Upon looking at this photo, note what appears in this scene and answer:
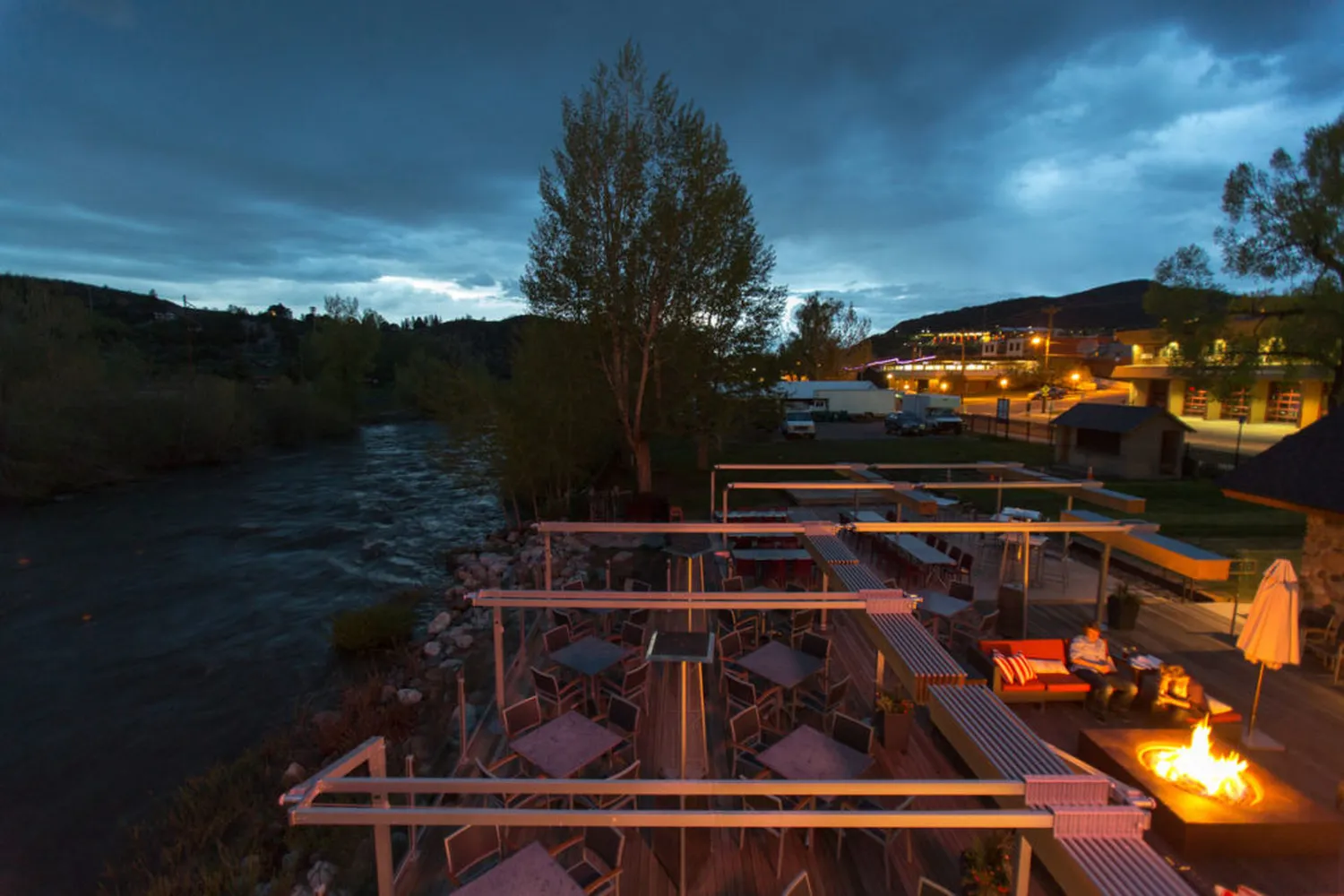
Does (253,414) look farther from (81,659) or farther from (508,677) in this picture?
(508,677)

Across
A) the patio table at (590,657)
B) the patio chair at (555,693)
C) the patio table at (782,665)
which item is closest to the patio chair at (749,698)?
the patio table at (782,665)

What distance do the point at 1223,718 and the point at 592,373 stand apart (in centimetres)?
1767

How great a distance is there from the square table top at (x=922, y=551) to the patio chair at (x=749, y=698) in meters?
4.83

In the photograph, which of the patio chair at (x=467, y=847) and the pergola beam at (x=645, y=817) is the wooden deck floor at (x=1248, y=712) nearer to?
the pergola beam at (x=645, y=817)

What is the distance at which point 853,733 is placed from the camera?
5.94 metres

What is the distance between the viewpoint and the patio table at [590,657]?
755 cm

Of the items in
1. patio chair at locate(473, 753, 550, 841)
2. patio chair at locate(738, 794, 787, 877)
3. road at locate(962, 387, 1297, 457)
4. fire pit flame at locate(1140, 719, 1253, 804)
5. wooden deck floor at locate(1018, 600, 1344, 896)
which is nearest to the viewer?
wooden deck floor at locate(1018, 600, 1344, 896)

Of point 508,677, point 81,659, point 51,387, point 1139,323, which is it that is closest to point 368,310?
point 51,387

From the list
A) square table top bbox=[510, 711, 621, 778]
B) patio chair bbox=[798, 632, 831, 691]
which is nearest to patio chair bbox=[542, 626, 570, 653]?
square table top bbox=[510, 711, 621, 778]

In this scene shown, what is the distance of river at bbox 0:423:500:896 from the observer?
897 cm

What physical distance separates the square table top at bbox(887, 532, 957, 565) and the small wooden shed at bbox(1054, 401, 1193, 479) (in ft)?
50.0

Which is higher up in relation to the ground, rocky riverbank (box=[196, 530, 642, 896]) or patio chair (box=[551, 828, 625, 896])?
patio chair (box=[551, 828, 625, 896])

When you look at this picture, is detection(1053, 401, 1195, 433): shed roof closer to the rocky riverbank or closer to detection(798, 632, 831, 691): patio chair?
the rocky riverbank

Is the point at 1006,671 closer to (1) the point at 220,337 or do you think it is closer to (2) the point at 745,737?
(2) the point at 745,737
